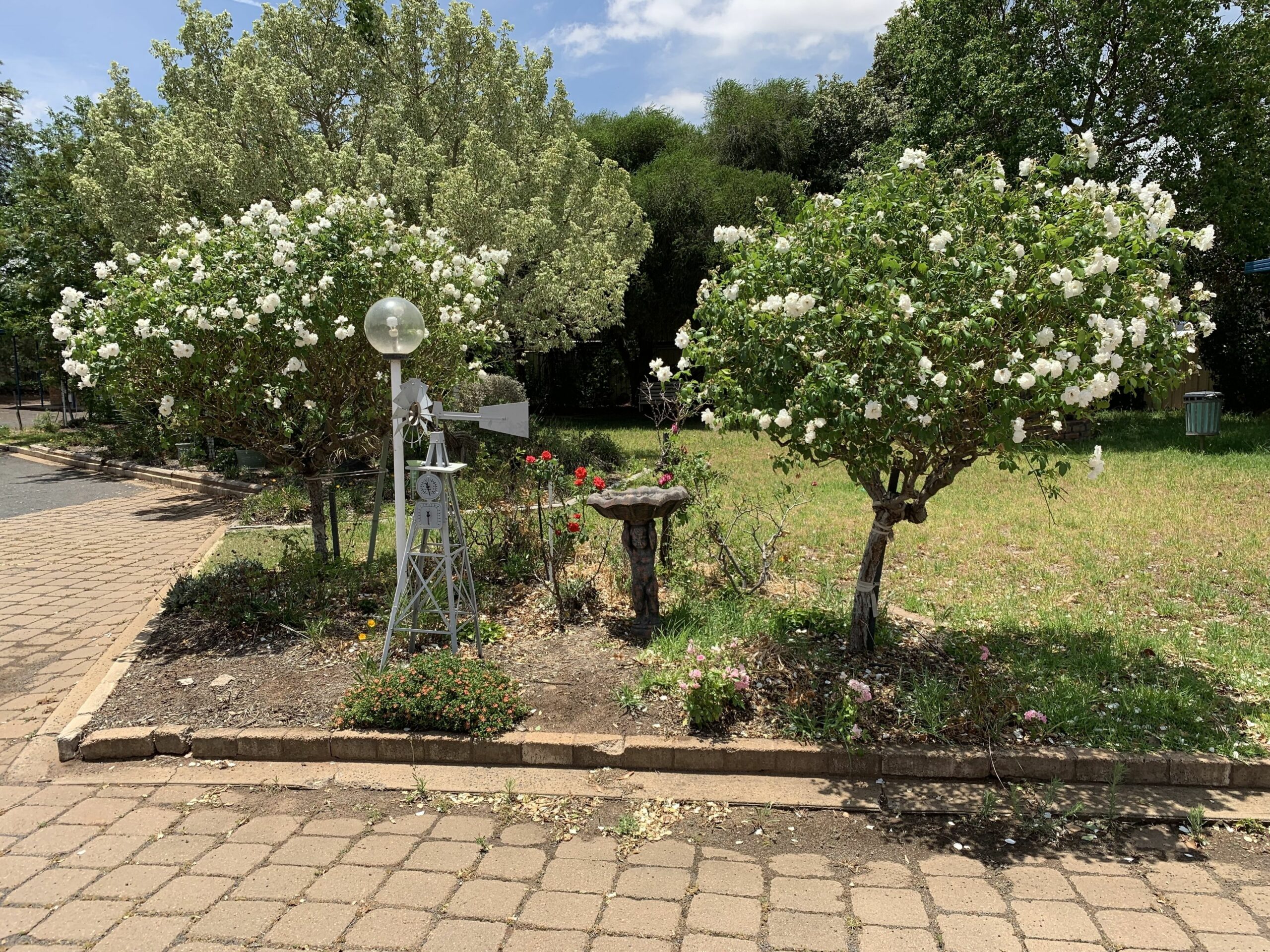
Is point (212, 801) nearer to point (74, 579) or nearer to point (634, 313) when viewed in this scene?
point (74, 579)

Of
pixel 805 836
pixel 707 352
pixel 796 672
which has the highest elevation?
pixel 707 352

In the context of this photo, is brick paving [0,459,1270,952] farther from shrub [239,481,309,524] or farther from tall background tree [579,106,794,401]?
tall background tree [579,106,794,401]

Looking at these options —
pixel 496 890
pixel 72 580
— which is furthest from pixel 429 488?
pixel 72 580

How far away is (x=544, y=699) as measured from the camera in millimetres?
4324

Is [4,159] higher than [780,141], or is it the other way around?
[4,159]

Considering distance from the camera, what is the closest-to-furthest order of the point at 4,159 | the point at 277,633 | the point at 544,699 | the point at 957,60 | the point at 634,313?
the point at 544,699 < the point at 277,633 < the point at 957,60 < the point at 634,313 < the point at 4,159

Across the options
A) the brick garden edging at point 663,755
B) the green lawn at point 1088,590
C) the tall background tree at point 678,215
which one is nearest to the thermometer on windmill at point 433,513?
the brick garden edging at point 663,755

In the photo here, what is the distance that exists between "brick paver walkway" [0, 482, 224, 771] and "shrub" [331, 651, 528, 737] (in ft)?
5.94

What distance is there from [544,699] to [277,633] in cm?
212

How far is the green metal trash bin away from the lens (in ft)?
39.3

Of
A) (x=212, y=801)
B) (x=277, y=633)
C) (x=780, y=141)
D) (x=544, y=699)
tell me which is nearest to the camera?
(x=212, y=801)

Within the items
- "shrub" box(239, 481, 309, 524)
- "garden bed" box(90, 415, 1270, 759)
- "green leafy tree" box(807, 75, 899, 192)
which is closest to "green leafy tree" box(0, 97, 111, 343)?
"shrub" box(239, 481, 309, 524)

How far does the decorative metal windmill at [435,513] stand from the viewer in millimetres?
4562

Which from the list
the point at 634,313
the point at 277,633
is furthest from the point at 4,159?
the point at 277,633
